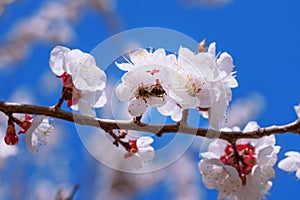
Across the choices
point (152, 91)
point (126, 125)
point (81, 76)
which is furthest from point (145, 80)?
point (81, 76)

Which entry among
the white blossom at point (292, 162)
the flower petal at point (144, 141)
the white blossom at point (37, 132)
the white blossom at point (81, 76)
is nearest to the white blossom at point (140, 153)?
the flower petal at point (144, 141)

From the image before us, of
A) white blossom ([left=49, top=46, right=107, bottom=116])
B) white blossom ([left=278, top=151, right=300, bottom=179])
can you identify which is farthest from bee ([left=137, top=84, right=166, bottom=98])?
white blossom ([left=278, top=151, right=300, bottom=179])

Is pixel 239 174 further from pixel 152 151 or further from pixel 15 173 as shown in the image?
pixel 15 173

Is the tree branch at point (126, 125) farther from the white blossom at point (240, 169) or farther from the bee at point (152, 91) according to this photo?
the white blossom at point (240, 169)

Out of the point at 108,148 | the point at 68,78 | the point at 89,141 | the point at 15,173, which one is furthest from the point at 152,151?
the point at 15,173

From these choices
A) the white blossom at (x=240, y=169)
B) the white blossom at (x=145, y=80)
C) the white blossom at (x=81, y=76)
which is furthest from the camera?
the white blossom at (x=240, y=169)

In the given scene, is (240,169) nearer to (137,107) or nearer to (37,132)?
(137,107)
